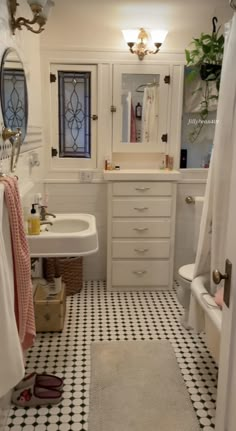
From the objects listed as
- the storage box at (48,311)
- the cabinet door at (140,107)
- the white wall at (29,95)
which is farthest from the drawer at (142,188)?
the storage box at (48,311)

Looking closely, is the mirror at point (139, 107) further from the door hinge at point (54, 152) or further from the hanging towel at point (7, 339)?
the hanging towel at point (7, 339)

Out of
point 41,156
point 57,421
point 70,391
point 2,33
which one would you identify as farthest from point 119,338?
point 2,33

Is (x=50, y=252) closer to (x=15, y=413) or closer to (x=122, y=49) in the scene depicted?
(x=15, y=413)

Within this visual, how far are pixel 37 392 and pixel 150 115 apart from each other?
234 centimetres

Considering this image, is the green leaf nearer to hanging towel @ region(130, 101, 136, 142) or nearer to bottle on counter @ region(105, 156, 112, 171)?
hanging towel @ region(130, 101, 136, 142)

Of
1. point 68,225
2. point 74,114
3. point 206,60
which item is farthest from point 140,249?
point 206,60

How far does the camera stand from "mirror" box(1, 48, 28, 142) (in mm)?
1824

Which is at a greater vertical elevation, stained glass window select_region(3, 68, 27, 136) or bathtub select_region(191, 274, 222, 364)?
stained glass window select_region(3, 68, 27, 136)

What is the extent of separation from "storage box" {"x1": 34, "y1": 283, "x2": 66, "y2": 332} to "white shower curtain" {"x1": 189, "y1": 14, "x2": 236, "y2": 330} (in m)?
0.95

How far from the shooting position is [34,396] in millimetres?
1977

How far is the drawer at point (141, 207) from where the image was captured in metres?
3.17

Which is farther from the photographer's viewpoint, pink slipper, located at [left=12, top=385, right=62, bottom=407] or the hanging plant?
the hanging plant

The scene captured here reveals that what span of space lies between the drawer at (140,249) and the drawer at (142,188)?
16.8 inches

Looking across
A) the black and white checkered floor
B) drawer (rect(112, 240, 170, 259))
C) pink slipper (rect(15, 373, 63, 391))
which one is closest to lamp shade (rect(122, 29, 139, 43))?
drawer (rect(112, 240, 170, 259))
